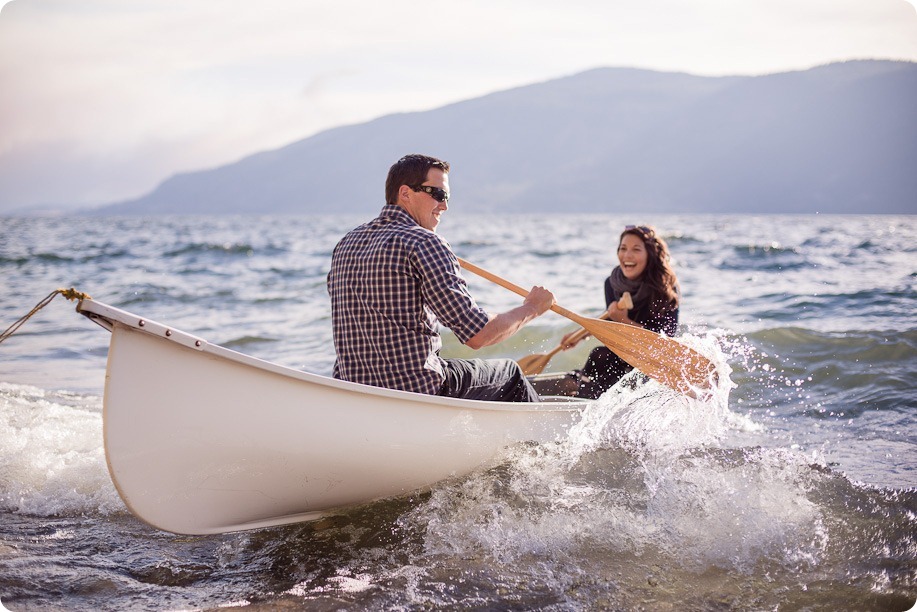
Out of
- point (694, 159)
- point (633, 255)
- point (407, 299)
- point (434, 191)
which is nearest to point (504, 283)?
point (633, 255)

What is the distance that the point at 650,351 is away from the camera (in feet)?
14.5

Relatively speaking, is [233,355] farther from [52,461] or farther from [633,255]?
[633,255]

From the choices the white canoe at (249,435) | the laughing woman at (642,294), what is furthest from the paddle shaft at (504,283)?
the white canoe at (249,435)

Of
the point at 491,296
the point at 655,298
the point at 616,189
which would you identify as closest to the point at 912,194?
the point at 616,189

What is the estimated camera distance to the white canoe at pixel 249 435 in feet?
9.37

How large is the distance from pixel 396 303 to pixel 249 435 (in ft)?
Answer: 2.57

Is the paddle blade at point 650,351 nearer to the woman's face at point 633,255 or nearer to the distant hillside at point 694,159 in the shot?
the woman's face at point 633,255

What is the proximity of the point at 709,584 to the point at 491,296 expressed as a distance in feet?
28.4

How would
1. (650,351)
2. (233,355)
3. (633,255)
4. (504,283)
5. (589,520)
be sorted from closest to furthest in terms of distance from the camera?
1. (233,355)
2. (589,520)
3. (650,351)
4. (504,283)
5. (633,255)

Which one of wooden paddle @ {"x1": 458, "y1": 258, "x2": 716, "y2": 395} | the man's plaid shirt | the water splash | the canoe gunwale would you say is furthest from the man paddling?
the water splash

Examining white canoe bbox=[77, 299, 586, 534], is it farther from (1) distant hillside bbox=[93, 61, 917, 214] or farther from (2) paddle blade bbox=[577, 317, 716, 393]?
(1) distant hillside bbox=[93, 61, 917, 214]

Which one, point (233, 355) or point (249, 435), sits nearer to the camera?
point (233, 355)

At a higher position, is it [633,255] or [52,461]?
[633,255]

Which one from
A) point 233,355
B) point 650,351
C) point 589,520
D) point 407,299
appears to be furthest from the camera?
point 650,351
